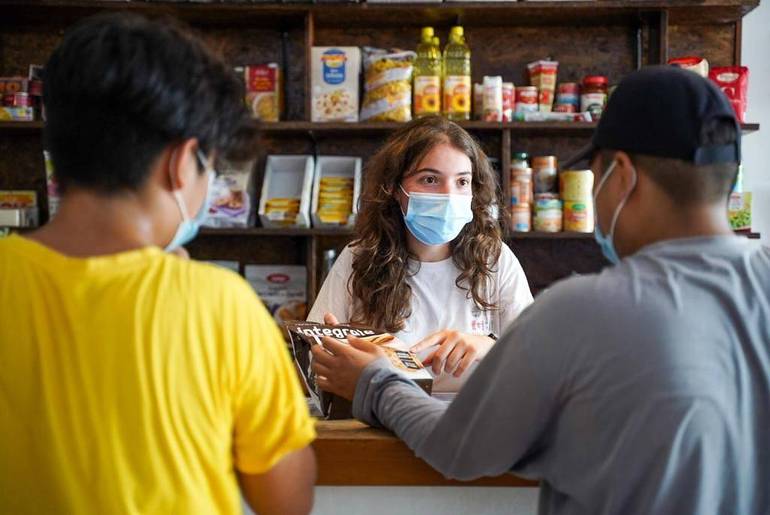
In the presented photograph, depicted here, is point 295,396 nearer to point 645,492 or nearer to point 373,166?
point 645,492

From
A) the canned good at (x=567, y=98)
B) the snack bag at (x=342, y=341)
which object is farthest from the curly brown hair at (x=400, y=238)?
the canned good at (x=567, y=98)

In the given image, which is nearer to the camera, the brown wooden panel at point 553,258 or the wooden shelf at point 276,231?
the wooden shelf at point 276,231

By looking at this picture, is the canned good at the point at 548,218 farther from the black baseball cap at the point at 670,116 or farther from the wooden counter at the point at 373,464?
the black baseball cap at the point at 670,116

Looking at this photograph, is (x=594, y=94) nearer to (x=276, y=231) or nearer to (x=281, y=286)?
(x=276, y=231)

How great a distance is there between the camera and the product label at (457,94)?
3305mm

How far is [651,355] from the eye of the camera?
97 cm

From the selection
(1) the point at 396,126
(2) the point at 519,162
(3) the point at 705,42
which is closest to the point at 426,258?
(1) the point at 396,126

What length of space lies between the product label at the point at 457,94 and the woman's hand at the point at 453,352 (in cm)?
160

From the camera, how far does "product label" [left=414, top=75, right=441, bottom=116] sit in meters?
3.29

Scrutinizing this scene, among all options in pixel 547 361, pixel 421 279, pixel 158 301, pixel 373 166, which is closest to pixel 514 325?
pixel 547 361

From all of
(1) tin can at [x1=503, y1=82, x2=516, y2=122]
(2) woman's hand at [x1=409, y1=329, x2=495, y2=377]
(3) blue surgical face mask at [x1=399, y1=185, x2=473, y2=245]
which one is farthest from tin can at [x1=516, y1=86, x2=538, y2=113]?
(2) woman's hand at [x1=409, y1=329, x2=495, y2=377]

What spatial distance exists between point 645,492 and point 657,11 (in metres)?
2.82

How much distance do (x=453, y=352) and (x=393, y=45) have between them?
6.94 ft

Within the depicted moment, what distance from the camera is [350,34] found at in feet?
11.9
